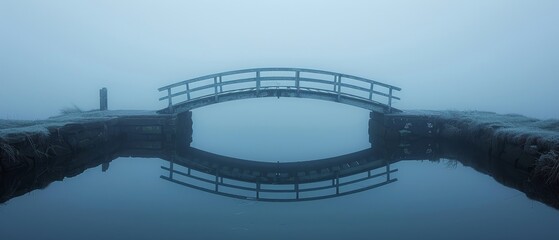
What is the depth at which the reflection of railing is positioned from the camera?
1126cm

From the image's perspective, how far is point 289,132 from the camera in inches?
1137

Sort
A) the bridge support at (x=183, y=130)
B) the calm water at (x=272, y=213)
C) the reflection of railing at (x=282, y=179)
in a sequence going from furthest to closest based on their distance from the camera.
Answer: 1. the bridge support at (x=183, y=130)
2. the reflection of railing at (x=282, y=179)
3. the calm water at (x=272, y=213)

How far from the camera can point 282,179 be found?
13227mm

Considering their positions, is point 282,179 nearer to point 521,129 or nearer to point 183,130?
point 521,129

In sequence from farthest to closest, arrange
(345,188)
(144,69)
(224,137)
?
(144,69)
(224,137)
(345,188)

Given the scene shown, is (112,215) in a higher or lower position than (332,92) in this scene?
lower

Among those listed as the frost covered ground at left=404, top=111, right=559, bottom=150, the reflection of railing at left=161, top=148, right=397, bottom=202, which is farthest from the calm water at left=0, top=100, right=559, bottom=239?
the frost covered ground at left=404, top=111, right=559, bottom=150

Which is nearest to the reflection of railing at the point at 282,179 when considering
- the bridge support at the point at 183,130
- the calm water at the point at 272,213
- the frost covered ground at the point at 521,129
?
the calm water at the point at 272,213

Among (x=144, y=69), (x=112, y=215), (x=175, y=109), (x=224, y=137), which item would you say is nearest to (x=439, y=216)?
(x=112, y=215)

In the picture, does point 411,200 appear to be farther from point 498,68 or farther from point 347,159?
point 498,68

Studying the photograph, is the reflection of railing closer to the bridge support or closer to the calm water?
the calm water

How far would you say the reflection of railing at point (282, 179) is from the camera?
11261mm

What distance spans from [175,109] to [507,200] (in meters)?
14.6

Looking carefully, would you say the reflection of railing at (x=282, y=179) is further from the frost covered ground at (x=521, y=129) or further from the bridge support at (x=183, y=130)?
the bridge support at (x=183, y=130)
